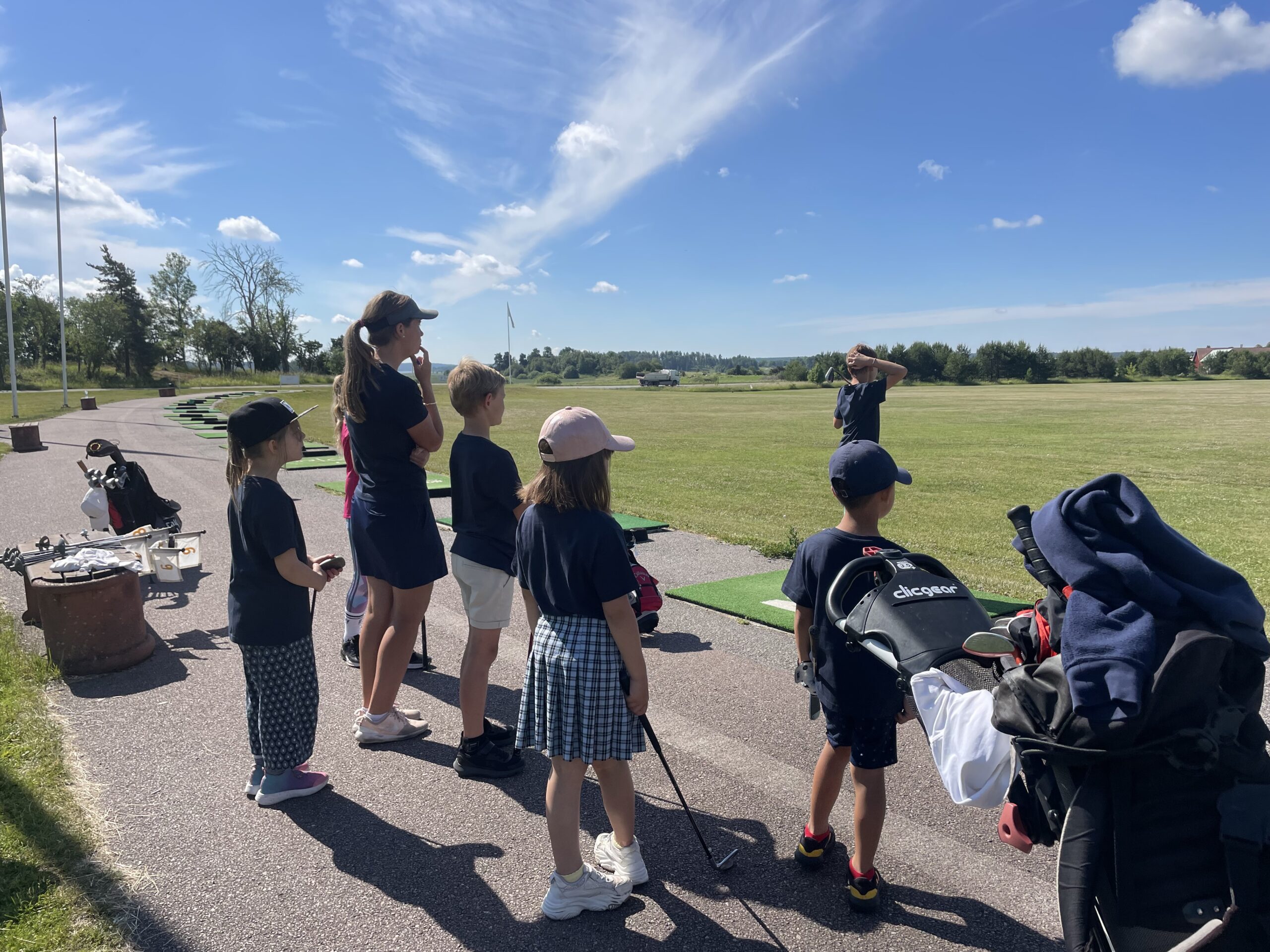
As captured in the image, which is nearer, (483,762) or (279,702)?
(279,702)

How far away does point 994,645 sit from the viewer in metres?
1.94

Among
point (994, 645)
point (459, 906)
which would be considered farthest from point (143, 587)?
point (994, 645)

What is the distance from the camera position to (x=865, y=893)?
2.88 m

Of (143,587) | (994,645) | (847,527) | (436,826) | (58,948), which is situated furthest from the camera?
(143,587)

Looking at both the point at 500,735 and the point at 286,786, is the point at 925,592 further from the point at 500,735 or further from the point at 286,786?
Answer: the point at 286,786

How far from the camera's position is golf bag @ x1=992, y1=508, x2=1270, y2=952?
5.35ft

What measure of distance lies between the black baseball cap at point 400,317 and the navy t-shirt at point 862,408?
4733 millimetres

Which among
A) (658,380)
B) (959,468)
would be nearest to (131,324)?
(658,380)

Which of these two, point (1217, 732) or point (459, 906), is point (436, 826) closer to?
point (459, 906)

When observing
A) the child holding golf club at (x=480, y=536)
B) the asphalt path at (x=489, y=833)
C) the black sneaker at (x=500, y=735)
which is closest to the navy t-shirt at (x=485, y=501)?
the child holding golf club at (x=480, y=536)

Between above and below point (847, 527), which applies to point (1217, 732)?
below

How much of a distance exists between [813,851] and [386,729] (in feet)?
7.87

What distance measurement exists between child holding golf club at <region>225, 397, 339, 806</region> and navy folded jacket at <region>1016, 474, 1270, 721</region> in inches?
119

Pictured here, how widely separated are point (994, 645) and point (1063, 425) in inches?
1346
